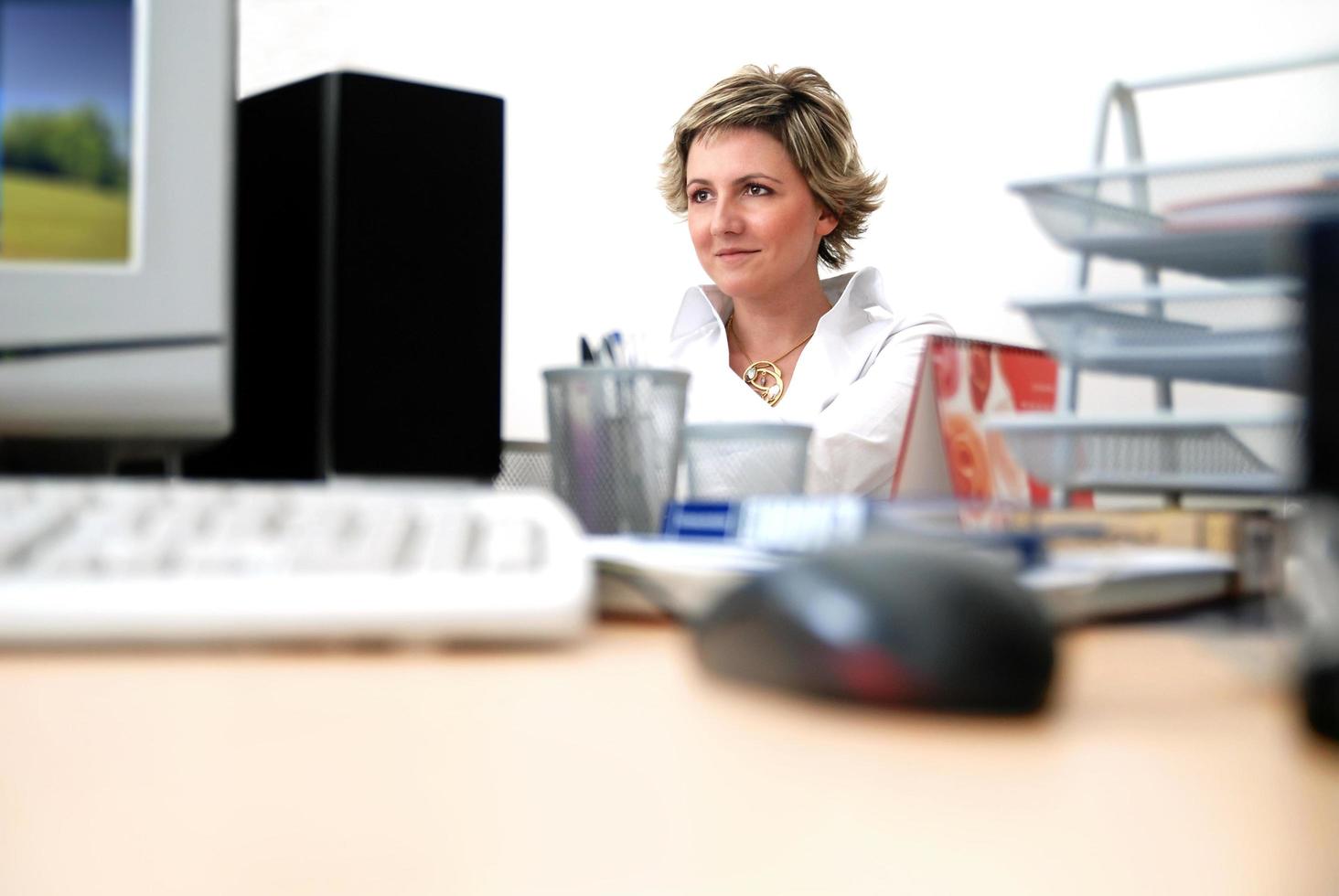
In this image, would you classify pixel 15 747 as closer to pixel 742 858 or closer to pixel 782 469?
pixel 742 858

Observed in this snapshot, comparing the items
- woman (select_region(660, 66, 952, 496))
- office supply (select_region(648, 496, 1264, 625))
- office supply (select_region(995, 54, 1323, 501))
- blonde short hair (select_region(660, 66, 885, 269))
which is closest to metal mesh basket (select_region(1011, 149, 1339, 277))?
office supply (select_region(995, 54, 1323, 501))

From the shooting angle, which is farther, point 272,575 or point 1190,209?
Answer: point 1190,209

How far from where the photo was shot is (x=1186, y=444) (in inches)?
26.4

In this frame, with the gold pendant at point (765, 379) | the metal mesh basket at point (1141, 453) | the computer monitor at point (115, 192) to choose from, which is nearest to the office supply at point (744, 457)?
the metal mesh basket at point (1141, 453)

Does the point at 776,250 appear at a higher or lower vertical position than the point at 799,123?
lower

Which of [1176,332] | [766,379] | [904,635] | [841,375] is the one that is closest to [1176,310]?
[1176,332]

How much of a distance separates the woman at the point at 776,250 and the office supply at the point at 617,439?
0.73 metres

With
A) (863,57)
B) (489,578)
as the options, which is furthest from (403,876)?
(863,57)

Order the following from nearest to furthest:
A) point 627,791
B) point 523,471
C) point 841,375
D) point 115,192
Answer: point 627,791, point 115,192, point 523,471, point 841,375

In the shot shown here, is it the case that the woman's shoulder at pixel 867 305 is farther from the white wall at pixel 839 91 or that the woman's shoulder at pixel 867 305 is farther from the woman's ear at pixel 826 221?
the woman's ear at pixel 826 221

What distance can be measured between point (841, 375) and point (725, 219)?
0.51 meters

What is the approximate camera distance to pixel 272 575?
0.35m

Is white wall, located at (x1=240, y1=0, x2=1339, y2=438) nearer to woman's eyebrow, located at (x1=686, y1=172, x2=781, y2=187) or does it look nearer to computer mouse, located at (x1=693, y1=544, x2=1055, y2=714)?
woman's eyebrow, located at (x1=686, y1=172, x2=781, y2=187)

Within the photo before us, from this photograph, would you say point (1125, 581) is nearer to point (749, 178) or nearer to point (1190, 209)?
point (1190, 209)
